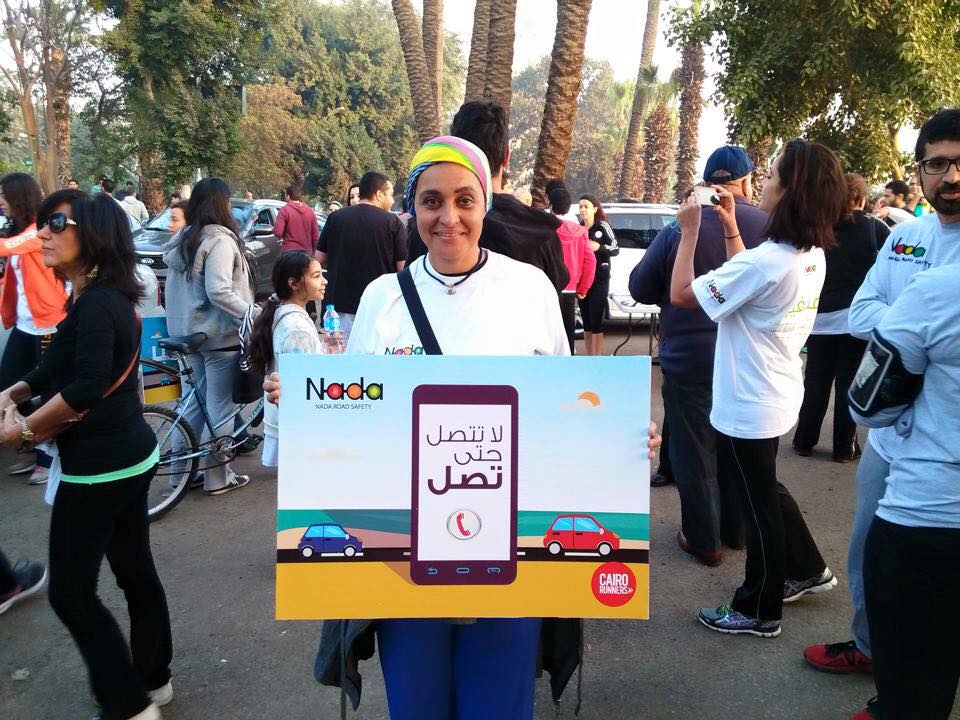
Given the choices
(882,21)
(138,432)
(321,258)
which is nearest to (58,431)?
(138,432)

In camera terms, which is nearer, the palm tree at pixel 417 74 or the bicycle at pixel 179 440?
the bicycle at pixel 179 440

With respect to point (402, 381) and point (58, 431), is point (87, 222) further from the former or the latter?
point (402, 381)

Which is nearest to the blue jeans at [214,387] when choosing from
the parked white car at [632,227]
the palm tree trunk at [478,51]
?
the parked white car at [632,227]

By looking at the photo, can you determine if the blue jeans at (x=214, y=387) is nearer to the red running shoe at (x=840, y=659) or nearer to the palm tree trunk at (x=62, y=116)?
the red running shoe at (x=840, y=659)

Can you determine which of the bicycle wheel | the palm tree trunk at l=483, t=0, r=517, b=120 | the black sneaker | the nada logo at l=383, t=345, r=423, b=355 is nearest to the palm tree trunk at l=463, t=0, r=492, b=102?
the palm tree trunk at l=483, t=0, r=517, b=120

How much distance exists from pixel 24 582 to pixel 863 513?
3887mm

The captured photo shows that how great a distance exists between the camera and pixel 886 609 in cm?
212

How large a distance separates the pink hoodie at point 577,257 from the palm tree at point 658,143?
74.5 feet

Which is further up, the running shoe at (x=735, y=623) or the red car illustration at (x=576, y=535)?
the red car illustration at (x=576, y=535)

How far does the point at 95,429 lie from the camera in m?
2.83

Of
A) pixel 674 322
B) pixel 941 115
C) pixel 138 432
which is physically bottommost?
pixel 138 432

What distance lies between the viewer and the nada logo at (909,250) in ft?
9.14

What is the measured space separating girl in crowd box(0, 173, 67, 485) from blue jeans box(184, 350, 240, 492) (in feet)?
3.20

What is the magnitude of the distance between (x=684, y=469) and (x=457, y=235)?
109 inches
